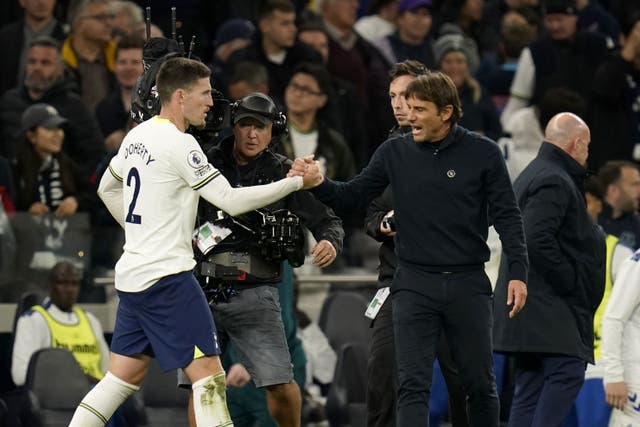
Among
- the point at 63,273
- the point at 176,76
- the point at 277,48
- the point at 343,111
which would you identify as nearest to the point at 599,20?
the point at 343,111

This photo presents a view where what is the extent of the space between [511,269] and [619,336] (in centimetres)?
147

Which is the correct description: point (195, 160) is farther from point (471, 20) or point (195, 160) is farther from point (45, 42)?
point (471, 20)

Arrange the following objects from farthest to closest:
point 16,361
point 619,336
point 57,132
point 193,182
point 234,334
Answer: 1. point 57,132
2. point 16,361
3. point 619,336
4. point 234,334
5. point 193,182

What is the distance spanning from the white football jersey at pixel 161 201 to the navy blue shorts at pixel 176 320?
56 mm

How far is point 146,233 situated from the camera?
25.3 ft

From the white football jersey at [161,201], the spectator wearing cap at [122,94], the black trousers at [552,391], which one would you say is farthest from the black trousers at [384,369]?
the spectator wearing cap at [122,94]

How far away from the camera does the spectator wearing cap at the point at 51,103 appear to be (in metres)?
12.1

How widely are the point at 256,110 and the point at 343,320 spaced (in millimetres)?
3671

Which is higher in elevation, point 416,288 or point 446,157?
point 446,157

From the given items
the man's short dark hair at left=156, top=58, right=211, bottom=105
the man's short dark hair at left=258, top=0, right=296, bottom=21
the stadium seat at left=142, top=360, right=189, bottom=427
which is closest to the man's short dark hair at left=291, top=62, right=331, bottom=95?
the man's short dark hair at left=258, top=0, right=296, bottom=21

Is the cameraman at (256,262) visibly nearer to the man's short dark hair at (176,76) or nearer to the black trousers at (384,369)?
the black trousers at (384,369)

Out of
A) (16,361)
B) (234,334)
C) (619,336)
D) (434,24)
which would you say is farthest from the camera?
(434,24)

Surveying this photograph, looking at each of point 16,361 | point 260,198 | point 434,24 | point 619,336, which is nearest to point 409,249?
point 260,198

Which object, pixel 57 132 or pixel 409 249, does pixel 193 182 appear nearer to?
A: pixel 409 249
